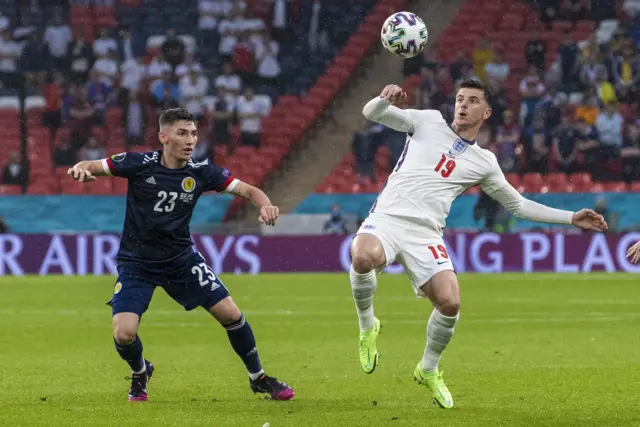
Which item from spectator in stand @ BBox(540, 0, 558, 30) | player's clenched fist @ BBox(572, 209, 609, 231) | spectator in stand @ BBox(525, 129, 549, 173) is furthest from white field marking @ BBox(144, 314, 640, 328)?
spectator in stand @ BBox(540, 0, 558, 30)

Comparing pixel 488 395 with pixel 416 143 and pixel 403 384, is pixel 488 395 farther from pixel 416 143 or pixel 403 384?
pixel 416 143

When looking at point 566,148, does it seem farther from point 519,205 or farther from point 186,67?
point 519,205

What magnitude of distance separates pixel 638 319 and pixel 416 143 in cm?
712

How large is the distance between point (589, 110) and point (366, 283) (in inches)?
705

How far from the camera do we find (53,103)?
26.2 m

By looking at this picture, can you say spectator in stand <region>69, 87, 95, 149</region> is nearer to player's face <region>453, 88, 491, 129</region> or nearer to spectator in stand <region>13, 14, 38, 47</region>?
spectator in stand <region>13, 14, 38, 47</region>

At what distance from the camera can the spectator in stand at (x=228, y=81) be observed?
26078 millimetres

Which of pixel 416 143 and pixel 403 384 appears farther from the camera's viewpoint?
pixel 403 384

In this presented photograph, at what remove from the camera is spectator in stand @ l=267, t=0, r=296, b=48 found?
90.5 feet

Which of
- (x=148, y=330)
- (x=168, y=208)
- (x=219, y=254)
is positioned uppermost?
(x=168, y=208)

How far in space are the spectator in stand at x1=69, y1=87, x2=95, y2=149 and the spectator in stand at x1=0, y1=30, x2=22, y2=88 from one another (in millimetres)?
1432

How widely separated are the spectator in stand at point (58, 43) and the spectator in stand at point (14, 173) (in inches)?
115

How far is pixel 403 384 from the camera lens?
934 cm

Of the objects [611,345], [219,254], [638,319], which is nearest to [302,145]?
[219,254]
